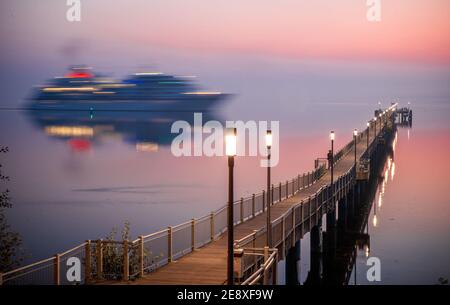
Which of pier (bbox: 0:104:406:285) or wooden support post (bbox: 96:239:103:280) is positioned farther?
pier (bbox: 0:104:406:285)

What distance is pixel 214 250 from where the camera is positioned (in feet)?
64.3

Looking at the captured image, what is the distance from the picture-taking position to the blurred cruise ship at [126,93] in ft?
A: 549

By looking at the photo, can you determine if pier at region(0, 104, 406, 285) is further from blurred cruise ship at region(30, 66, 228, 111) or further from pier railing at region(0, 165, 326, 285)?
blurred cruise ship at region(30, 66, 228, 111)

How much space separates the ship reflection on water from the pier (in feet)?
224

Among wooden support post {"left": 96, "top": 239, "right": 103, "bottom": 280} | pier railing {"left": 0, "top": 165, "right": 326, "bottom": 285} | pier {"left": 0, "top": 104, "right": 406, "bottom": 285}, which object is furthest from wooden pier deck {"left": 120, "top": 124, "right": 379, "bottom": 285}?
wooden support post {"left": 96, "top": 239, "right": 103, "bottom": 280}

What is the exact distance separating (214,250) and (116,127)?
13475 centimetres

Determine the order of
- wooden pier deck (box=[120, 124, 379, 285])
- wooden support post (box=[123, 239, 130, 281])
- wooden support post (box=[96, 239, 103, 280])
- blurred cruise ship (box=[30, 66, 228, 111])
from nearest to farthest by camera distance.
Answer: wooden support post (box=[123, 239, 130, 281]), wooden support post (box=[96, 239, 103, 280]), wooden pier deck (box=[120, 124, 379, 285]), blurred cruise ship (box=[30, 66, 228, 111])

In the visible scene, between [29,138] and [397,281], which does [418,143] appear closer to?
[29,138]

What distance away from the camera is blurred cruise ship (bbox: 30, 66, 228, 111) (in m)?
167

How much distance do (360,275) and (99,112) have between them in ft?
522

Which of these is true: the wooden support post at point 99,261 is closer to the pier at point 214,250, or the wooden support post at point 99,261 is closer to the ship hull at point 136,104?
the pier at point 214,250
